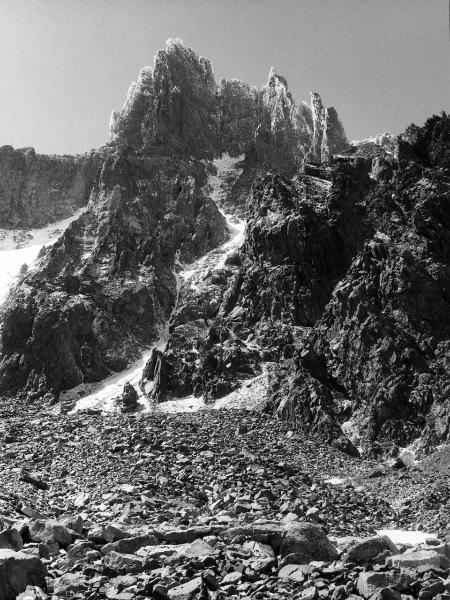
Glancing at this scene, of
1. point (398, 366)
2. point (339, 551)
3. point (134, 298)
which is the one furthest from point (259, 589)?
point (134, 298)

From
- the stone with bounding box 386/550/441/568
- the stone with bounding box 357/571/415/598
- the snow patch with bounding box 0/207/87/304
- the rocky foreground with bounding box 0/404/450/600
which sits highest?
the snow patch with bounding box 0/207/87/304

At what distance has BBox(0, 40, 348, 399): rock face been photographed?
289 feet

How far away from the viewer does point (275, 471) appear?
129 feet

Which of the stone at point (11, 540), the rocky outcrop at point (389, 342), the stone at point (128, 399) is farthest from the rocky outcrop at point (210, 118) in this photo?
the stone at point (11, 540)

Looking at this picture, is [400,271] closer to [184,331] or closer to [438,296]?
[438,296]

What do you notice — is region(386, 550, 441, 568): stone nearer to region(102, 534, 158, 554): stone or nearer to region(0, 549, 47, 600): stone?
region(102, 534, 158, 554): stone

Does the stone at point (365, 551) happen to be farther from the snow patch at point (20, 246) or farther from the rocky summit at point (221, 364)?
the snow patch at point (20, 246)

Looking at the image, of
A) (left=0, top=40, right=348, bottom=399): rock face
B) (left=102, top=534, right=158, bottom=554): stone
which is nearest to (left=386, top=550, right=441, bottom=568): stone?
(left=102, top=534, right=158, bottom=554): stone

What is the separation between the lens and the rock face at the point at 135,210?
88.1m

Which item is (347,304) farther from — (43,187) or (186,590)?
(43,187)

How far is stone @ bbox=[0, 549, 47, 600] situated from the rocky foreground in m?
0.03

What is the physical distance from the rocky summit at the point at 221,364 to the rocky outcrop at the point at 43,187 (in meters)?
0.58

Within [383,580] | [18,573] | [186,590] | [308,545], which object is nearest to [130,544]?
[18,573]

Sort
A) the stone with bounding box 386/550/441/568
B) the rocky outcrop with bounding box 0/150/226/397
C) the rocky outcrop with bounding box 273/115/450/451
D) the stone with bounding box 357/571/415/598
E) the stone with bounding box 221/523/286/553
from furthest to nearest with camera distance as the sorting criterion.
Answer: the rocky outcrop with bounding box 0/150/226/397
the rocky outcrop with bounding box 273/115/450/451
the stone with bounding box 221/523/286/553
the stone with bounding box 386/550/441/568
the stone with bounding box 357/571/415/598
